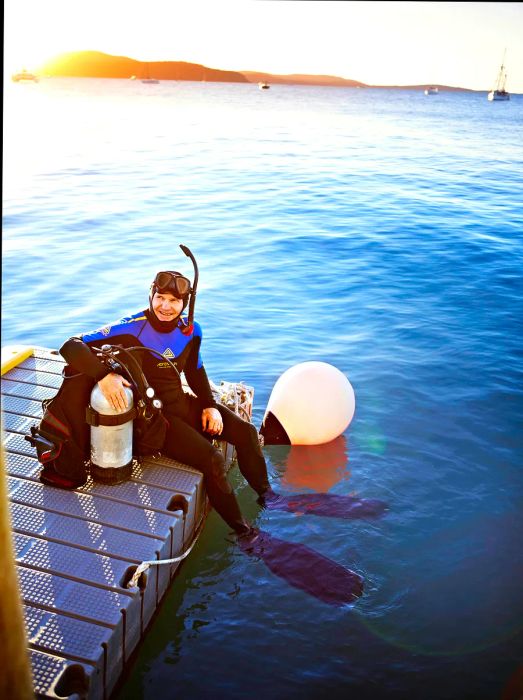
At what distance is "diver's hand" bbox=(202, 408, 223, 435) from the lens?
4.66 meters

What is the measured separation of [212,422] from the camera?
4.66 metres

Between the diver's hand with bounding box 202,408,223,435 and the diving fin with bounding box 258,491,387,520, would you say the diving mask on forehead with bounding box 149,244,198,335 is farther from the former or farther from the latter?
the diving fin with bounding box 258,491,387,520

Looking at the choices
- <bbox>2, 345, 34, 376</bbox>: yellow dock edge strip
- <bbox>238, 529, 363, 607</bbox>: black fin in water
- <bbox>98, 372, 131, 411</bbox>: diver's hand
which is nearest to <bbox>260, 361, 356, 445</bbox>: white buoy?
<bbox>238, 529, 363, 607</bbox>: black fin in water

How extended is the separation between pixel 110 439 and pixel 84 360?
1.75ft

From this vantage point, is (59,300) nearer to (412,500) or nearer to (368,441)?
(368,441)

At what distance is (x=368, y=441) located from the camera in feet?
21.2

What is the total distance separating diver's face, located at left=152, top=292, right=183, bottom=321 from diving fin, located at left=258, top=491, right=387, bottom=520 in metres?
1.73

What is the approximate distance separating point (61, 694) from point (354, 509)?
294cm

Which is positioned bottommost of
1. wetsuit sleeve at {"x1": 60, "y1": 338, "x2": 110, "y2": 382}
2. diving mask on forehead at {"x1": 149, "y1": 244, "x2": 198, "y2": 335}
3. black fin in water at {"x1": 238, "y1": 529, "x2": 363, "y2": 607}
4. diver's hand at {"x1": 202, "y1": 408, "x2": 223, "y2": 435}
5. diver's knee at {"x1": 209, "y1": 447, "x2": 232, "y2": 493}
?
black fin in water at {"x1": 238, "y1": 529, "x2": 363, "y2": 607}

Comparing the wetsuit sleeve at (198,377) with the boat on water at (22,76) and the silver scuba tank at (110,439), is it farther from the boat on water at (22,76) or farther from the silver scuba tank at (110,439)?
the boat on water at (22,76)

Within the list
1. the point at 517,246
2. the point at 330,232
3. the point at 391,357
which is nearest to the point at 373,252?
the point at 330,232

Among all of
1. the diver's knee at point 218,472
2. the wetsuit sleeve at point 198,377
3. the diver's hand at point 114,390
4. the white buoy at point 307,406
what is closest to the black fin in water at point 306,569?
the diver's knee at point 218,472

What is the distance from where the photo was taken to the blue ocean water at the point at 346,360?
407 centimetres

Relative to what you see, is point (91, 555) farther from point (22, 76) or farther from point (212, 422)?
point (22, 76)
